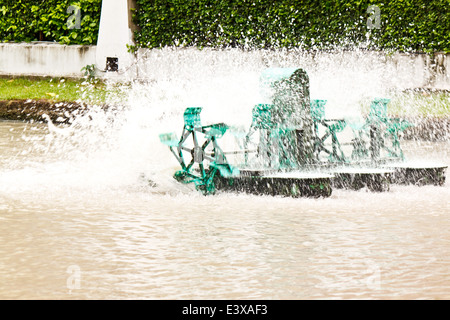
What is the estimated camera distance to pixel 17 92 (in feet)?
63.5

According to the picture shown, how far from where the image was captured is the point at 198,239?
734 centimetres

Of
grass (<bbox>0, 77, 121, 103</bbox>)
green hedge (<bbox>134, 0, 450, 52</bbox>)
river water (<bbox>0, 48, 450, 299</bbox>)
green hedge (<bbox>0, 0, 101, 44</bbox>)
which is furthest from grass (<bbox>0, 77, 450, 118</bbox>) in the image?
river water (<bbox>0, 48, 450, 299</bbox>)


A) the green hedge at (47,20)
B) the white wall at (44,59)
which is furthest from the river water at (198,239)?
the green hedge at (47,20)

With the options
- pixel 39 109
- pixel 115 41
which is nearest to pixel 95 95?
pixel 39 109

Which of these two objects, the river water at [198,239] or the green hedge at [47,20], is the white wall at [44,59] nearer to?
the green hedge at [47,20]

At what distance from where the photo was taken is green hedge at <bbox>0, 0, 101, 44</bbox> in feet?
71.5

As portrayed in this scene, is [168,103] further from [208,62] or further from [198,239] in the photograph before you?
[198,239]

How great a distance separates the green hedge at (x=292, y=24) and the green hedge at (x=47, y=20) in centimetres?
112

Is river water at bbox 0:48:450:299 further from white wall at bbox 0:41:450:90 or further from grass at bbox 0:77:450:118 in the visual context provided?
white wall at bbox 0:41:450:90

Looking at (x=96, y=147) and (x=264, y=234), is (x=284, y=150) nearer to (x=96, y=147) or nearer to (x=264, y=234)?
(x=264, y=234)

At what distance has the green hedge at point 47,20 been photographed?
21797 mm

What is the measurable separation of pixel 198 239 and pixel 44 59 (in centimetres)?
1550

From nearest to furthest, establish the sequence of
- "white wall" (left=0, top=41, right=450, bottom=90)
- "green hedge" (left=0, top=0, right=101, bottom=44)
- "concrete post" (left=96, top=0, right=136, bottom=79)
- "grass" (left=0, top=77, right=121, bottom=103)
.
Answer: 1. "grass" (left=0, top=77, right=121, bottom=103)
2. "white wall" (left=0, top=41, right=450, bottom=90)
3. "concrete post" (left=96, top=0, right=136, bottom=79)
4. "green hedge" (left=0, top=0, right=101, bottom=44)

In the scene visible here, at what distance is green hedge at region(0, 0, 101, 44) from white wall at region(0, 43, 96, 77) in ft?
0.75
